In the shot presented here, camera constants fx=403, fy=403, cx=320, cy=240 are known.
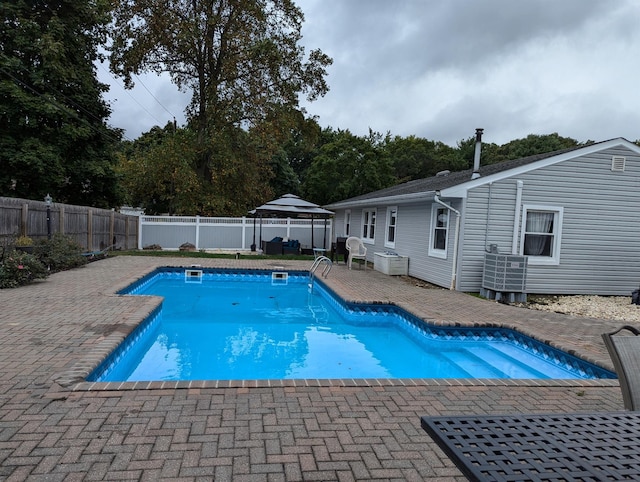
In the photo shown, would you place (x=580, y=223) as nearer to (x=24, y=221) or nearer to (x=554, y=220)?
(x=554, y=220)

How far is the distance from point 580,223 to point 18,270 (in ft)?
42.5

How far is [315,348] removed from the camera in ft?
21.9

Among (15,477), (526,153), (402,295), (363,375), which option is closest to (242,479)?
(15,477)

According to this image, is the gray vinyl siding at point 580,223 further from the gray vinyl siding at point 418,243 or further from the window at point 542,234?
the gray vinyl siding at point 418,243

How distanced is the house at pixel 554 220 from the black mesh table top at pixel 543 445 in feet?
26.9

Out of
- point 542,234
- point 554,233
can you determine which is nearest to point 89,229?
point 542,234

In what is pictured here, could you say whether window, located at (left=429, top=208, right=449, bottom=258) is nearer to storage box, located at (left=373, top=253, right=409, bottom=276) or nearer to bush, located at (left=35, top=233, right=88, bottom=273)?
storage box, located at (left=373, top=253, right=409, bottom=276)

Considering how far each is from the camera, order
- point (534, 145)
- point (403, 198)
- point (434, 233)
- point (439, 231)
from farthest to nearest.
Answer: point (534, 145), point (403, 198), point (434, 233), point (439, 231)

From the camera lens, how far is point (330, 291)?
10.0 m

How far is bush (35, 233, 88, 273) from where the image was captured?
10.6 m

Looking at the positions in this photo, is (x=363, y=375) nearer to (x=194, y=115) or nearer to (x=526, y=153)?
(x=194, y=115)

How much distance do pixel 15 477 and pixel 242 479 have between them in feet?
4.13

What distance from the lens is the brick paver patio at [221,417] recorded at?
2451 millimetres

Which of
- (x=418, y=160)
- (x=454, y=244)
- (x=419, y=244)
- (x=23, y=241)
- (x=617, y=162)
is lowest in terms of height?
(x=23, y=241)
